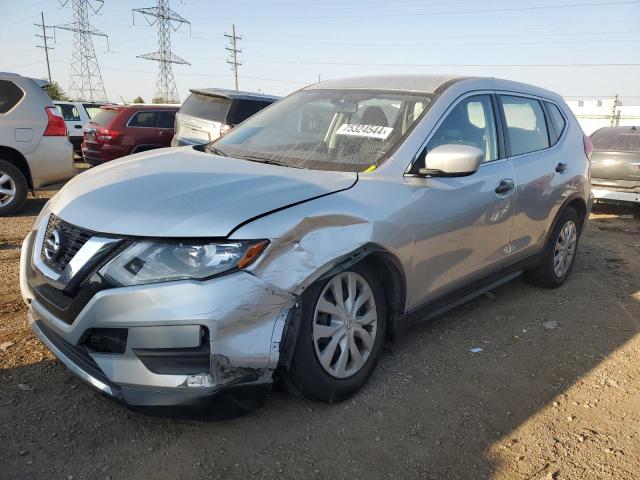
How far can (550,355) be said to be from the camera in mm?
3533

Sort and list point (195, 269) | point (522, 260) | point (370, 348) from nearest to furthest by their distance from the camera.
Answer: point (195, 269) → point (370, 348) → point (522, 260)

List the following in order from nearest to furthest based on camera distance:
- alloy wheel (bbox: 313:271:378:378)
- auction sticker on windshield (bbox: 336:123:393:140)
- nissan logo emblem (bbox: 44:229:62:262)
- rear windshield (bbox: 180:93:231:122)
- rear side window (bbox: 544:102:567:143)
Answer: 1. nissan logo emblem (bbox: 44:229:62:262)
2. alloy wheel (bbox: 313:271:378:378)
3. auction sticker on windshield (bbox: 336:123:393:140)
4. rear side window (bbox: 544:102:567:143)
5. rear windshield (bbox: 180:93:231:122)

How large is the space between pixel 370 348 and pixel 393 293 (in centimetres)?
32

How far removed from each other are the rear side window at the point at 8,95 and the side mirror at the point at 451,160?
6106 mm

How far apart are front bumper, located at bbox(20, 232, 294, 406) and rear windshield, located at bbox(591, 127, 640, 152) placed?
824 centimetres

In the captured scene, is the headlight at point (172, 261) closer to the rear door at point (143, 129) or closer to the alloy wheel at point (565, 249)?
the alloy wheel at point (565, 249)

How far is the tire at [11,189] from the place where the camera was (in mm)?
A: 6879

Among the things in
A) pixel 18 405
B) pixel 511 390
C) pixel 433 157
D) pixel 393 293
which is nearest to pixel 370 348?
pixel 393 293

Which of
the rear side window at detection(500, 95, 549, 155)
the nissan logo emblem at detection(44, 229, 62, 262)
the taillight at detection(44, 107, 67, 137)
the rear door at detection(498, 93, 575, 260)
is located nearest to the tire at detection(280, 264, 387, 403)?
the nissan logo emblem at detection(44, 229, 62, 262)

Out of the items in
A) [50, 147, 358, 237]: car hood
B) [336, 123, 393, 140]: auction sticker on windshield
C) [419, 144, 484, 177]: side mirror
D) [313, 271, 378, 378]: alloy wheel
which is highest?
[336, 123, 393, 140]: auction sticker on windshield

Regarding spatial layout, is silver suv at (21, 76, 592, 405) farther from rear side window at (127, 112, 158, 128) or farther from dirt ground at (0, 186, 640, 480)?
rear side window at (127, 112, 158, 128)

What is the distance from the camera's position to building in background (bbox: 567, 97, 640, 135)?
22844mm

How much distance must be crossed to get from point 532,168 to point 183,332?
298 centimetres

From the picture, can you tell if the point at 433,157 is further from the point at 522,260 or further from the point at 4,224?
the point at 4,224
